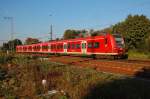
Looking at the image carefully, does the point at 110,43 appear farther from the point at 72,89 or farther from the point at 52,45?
the point at 52,45

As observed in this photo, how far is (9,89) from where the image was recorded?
425 inches

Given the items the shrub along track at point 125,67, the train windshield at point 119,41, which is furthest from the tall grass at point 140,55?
the shrub along track at point 125,67

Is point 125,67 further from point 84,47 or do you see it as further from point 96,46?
point 84,47

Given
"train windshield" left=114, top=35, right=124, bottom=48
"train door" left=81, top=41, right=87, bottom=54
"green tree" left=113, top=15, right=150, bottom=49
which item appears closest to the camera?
"train windshield" left=114, top=35, right=124, bottom=48

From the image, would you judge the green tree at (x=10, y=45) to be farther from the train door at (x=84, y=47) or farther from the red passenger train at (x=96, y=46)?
the train door at (x=84, y=47)

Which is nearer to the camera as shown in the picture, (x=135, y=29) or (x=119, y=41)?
(x=119, y=41)

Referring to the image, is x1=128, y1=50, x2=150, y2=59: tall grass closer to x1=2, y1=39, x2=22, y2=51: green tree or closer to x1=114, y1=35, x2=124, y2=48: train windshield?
x1=114, y1=35, x2=124, y2=48: train windshield

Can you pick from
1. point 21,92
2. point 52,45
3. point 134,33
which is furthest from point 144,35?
point 21,92

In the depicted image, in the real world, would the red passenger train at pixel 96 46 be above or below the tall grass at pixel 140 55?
above

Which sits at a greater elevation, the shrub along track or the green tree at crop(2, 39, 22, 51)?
the green tree at crop(2, 39, 22, 51)

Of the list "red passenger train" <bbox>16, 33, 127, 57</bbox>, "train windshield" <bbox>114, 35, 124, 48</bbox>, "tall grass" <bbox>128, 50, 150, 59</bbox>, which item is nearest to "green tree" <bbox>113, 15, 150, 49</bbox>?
"tall grass" <bbox>128, 50, 150, 59</bbox>

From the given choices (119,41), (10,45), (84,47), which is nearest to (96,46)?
(119,41)

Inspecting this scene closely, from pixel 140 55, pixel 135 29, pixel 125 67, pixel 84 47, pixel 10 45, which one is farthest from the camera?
pixel 10 45

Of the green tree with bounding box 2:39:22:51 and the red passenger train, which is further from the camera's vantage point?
the green tree with bounding box 2:39:22:51
